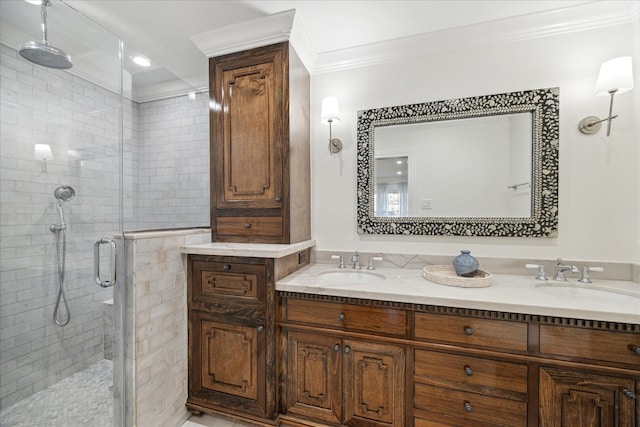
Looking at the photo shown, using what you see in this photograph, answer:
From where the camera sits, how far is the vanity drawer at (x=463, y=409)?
4.12ft

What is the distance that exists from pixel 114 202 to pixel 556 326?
2.62 meters

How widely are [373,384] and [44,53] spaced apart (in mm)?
2786

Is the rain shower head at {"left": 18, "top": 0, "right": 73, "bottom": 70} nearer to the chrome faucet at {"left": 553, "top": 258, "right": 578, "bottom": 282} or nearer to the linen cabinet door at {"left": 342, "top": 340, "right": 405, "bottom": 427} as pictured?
the linen cabinet door at {"left": 342, "top": 340, "right": 405, "bottom": 427}

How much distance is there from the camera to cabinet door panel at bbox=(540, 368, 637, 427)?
113cm

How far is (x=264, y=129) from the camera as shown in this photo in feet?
6.12

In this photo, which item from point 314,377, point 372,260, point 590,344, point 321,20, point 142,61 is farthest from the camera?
point 142,61

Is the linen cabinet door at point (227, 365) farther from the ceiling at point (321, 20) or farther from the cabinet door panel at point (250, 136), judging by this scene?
the ceiling at point (321, 20)

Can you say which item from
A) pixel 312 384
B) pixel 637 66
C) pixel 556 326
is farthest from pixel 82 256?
pixel 637 66

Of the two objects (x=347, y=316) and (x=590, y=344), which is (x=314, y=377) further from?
(x=590, y=344)

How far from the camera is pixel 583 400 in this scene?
A: 118cm

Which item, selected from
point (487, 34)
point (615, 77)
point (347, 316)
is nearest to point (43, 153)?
point (347, 316)

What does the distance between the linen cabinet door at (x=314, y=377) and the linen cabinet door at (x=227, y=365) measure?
17 centimetres

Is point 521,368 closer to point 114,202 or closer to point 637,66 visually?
point 637,66

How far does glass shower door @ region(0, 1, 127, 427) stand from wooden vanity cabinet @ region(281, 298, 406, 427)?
3.14ft
